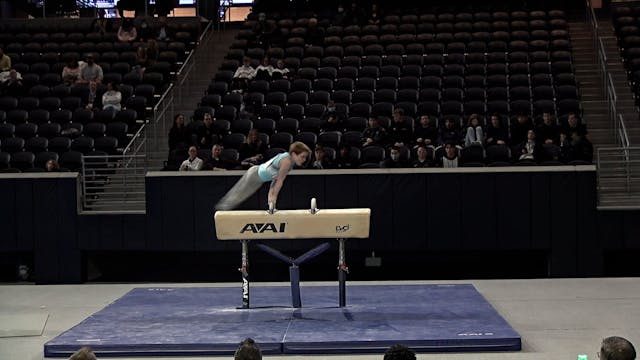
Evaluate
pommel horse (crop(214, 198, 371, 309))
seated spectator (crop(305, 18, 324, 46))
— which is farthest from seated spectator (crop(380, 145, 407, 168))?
seated spectator (crop(305, 18, 324, 46))

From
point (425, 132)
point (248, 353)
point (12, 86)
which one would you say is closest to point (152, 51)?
point (12, 86)

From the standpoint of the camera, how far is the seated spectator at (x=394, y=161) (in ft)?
47.4

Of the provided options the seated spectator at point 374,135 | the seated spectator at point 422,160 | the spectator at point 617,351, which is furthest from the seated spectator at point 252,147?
the spectator at point 617,351

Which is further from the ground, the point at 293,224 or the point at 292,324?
the point at 293,224

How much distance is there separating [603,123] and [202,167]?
8.09 metres

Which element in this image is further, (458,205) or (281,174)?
(458,205)

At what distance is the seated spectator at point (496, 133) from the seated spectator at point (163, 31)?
30.7 feet

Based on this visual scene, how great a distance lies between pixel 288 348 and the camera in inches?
338

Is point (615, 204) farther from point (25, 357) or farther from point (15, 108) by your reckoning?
point (15, 108)

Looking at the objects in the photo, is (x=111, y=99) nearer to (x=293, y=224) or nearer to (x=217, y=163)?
(x=217, y=163)

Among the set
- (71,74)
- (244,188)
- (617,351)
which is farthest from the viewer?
(71,74)

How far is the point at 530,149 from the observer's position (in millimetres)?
15023

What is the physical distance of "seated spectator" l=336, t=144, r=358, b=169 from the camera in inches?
576

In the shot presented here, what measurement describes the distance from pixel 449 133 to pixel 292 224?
580cm
